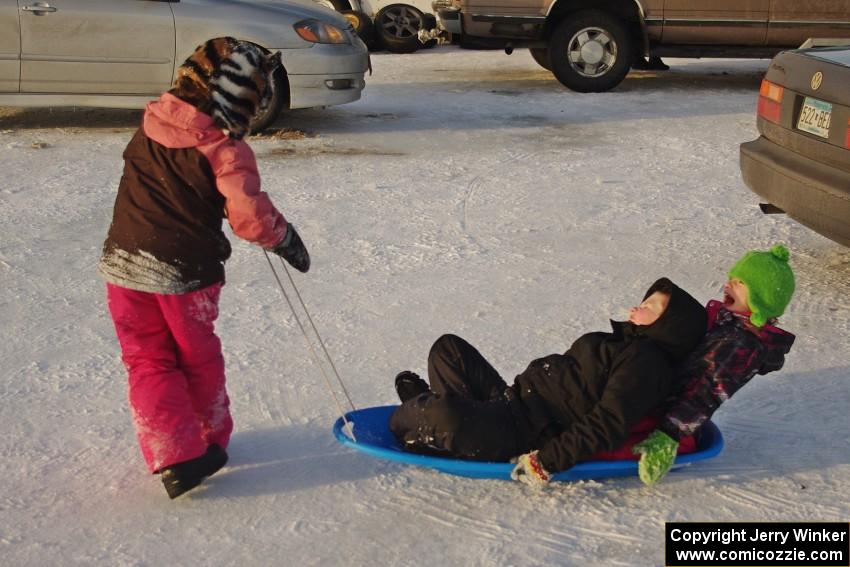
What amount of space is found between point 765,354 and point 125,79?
246 inches

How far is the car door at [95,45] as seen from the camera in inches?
326

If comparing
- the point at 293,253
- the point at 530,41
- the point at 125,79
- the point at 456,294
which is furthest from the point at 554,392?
the point at 530,41

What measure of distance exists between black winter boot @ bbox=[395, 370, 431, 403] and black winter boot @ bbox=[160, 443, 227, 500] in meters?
0.67

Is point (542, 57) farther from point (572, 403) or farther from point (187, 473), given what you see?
point (187, 473)

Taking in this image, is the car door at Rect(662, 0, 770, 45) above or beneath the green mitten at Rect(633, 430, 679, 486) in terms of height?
above

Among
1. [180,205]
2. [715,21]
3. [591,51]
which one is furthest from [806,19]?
[180,205]

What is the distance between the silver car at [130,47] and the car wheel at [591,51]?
115 inches

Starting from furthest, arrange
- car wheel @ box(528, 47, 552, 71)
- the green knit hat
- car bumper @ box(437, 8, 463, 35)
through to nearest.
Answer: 1. car wheel @ box(528, 47, 552, 71)
2. car bumper @ box(437, 8, 463, 35)
3. the green knit hat

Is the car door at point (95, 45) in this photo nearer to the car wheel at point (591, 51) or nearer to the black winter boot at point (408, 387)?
the car wheel at point (591, 51)

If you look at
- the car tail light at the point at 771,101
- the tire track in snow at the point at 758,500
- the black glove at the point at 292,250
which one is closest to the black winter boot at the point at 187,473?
the black glove at the point at 292,250

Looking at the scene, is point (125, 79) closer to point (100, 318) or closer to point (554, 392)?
point (100, 318)

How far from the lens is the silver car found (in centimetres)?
828

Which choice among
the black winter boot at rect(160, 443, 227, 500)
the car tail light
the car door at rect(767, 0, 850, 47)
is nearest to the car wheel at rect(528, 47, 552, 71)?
the car door at rect(767, 0, 850, 47)

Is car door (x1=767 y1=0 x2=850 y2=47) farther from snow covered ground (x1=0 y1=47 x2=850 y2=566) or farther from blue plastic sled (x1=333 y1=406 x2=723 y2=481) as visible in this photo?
blue plastic sled (x1=333 y1=406 x2=723 y2=481)
